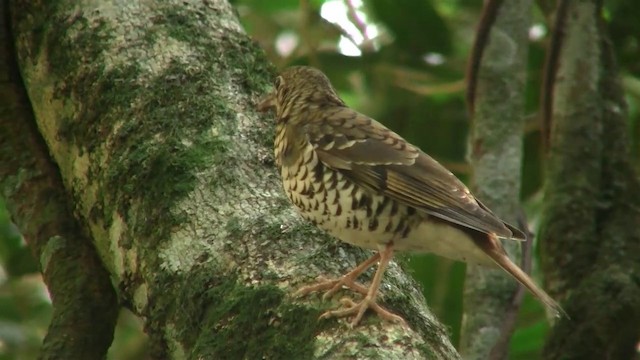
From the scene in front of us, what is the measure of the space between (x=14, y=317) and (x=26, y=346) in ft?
0.79

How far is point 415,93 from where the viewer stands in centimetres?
542

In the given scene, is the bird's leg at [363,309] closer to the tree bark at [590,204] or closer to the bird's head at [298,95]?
the bird's head at [298,95]

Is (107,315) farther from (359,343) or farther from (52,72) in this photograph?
(359,343)

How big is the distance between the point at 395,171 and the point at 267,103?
1.70 feet

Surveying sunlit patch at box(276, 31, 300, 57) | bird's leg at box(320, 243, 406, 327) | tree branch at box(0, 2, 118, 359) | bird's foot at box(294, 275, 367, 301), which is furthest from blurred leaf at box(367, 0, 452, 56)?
bird's leg at box(320, 243, 406, 327)

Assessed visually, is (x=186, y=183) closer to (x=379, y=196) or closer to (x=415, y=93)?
(x=379, y=196)

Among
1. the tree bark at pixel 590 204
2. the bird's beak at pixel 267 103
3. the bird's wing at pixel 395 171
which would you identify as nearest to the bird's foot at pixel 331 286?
the bird's wing at pixel 395 171

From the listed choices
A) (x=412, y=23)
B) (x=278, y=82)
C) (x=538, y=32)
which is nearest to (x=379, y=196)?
(x=278, y=82)

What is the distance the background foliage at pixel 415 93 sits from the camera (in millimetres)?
4977

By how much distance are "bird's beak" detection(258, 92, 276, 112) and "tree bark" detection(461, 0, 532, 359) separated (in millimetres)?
1005

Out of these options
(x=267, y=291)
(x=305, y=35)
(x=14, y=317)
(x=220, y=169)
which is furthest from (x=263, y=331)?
(x=14, y=317)

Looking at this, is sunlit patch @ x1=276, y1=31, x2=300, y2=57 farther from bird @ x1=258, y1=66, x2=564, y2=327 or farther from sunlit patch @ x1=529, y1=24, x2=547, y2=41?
bird @ x1=258, y1=66, x2=564, y2=327

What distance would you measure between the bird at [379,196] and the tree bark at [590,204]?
623 mm

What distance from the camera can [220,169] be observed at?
10.2ft
